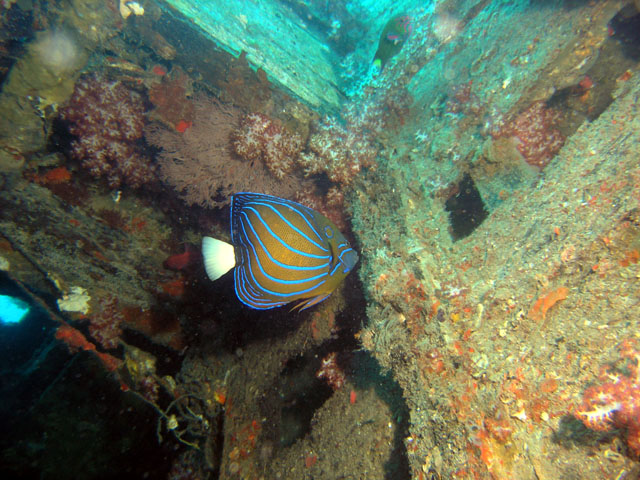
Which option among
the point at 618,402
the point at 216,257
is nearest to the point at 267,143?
the point at 216,257

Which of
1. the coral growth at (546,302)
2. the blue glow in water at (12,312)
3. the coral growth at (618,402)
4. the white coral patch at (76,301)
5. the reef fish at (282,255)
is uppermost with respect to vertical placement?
the blue glow in water at (12,312)

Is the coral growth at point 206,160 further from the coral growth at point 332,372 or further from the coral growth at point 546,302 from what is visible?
the coral growth at point 546,302

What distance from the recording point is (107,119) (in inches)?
145

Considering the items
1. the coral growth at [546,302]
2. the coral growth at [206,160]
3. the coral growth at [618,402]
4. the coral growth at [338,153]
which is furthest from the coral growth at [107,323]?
the coral growth at [618,402]

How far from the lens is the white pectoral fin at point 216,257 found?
8.05 feet

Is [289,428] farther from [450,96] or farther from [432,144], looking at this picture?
[450,96]

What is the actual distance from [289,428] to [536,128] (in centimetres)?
496

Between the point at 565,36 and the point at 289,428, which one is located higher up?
the point at 565,36

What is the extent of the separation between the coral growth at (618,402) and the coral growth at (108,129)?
17.3ft

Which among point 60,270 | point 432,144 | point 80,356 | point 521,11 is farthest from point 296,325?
point 521,11

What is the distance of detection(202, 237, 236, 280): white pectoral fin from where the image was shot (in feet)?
8.05

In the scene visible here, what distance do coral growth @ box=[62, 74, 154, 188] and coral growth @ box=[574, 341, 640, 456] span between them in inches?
208

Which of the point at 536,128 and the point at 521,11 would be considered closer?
the point at 536,128

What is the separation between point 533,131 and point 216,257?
155 inches
